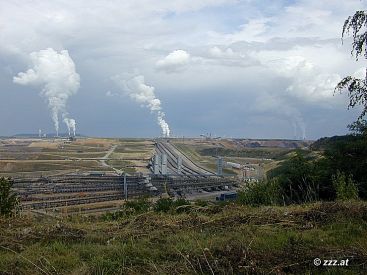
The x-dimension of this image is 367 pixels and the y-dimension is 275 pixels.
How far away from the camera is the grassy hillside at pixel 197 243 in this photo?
471 centimetres

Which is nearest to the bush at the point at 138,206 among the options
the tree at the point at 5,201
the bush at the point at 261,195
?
the bush at the point at 261,195

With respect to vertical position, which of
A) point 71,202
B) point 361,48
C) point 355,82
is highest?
point 361,48

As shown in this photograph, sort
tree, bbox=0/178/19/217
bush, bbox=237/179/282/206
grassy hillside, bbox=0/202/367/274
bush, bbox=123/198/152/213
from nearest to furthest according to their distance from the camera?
1. grassy hillside, bbox=0/202/367/274
2. tree, bbox=0/178/19/217
3. bush, bbox=123/198/152/213
4. bush, bbox=237/179/282/206

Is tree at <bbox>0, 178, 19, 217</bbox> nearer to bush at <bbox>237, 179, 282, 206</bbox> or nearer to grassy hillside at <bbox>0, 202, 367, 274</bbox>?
grassy hillside at <bbox>0, 202, 367, 274</bbox>

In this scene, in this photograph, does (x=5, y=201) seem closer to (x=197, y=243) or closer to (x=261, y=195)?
(x=197, y=243)

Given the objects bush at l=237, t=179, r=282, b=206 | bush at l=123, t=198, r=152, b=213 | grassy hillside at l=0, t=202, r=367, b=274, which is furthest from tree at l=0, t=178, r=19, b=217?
bush at l=237, t=179, r=282, b=206

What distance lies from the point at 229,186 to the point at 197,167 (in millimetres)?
38213

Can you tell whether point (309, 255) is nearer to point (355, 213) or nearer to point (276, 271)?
point (276, 271)

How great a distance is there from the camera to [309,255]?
4934mm

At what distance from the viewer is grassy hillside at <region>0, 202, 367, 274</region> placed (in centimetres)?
471

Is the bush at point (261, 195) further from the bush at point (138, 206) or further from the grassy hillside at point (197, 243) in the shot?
the grassy hillside at point (197, 243)

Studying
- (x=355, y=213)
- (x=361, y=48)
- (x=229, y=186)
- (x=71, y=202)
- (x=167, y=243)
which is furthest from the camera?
(x=229, y=186)

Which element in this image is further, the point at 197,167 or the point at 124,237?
the point at 197,167

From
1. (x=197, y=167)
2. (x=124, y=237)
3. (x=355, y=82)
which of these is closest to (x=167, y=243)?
(x=124, y=237)
